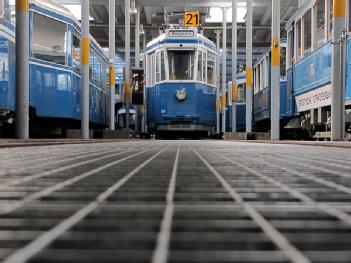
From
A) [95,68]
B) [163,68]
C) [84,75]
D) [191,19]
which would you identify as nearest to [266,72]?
[163,68]

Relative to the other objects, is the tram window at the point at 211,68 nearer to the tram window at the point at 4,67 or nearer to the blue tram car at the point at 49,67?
the blue tram car at the point at 49,67

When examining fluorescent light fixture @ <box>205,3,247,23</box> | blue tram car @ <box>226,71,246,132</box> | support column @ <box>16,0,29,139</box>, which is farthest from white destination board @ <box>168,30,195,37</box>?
support column @ <box>16,0,29,139</box>

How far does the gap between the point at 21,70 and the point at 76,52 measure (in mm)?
3903

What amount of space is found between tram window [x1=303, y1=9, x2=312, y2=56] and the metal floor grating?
27.4ft

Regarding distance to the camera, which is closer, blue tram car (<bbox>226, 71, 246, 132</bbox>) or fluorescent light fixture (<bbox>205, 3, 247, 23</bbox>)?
blue tram car (<bbox>226, 71, 246, 132</bbox>)

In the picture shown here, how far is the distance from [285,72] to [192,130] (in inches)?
119

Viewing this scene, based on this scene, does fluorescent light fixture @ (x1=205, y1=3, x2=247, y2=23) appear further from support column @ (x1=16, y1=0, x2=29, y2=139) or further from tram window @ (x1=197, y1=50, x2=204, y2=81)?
support column @ (x1=16, y1=0, x2=29, y2=139)

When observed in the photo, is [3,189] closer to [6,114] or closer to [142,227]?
[142,227]

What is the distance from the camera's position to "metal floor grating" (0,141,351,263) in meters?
0.67

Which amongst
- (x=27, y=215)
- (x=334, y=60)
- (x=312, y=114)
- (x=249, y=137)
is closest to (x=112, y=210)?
(x=27, y=215)

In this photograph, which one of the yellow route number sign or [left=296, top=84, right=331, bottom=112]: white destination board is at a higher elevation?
the yellow route number sign

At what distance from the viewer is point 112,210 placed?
3.30 ft

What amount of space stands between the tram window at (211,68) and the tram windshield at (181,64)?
0.77 meters

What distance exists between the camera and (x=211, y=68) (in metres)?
14.0
